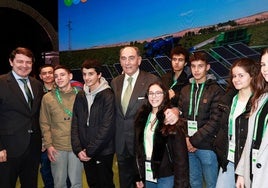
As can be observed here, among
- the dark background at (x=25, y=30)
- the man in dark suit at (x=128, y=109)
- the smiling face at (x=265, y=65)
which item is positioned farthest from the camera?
the dark background at (x=25, y=30)

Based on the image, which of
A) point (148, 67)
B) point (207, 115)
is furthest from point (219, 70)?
point (207, 115)

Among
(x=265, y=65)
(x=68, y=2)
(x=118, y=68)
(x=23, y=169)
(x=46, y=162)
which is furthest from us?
(x=68, y=2)

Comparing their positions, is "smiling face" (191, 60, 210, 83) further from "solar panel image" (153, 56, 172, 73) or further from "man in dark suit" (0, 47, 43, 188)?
"solar panel image" (153, 56, 172, 73)

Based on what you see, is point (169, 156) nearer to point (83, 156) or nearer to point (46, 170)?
point (83, 156)

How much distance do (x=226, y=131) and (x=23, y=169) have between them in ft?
6.17

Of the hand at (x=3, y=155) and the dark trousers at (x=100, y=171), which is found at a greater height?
the hand at (x=3, y=155)

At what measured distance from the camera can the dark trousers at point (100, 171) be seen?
3.02m

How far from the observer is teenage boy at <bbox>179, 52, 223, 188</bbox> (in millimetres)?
2881

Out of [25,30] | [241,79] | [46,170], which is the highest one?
[25,30]

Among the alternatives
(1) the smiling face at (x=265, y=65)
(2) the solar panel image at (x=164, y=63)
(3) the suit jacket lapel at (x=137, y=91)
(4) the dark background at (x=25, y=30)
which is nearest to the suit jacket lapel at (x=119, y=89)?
(3) the suit jacket lapel at (x=137, y=91)

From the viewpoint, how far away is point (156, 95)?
98.4 inches

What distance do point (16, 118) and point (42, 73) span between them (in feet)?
3.54

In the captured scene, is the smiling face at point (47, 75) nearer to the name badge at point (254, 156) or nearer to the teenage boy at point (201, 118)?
the teenage boy at point (201, 118)

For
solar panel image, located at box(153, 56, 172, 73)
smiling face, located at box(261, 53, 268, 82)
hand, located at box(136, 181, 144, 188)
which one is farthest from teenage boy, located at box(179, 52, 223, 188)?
solar panel image, located at box(153, 56, 172, 73)
